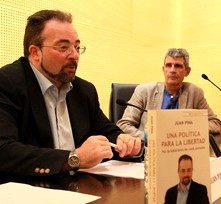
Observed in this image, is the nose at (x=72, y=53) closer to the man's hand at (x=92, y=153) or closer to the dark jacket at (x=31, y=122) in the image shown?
the dark jacket at (x=31, y=122)

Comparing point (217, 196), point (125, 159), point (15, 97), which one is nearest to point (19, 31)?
point (15, 97)

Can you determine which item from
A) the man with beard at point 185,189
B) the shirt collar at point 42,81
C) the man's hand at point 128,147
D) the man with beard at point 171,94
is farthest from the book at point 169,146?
the man with beard at point 171,94

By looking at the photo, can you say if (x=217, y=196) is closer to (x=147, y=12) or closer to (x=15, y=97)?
(x=15, y=97)

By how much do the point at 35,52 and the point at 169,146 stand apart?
1.20 meters

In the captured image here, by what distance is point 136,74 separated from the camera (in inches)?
153

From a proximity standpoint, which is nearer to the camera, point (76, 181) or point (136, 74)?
point (76, 181)

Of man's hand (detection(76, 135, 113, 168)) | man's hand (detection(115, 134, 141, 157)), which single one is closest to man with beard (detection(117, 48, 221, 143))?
man's hand (detection(115, 134, 141, 157))

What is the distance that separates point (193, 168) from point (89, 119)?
3.51 ft

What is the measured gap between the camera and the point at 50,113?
1460 mm

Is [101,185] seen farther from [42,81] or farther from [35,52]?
[35,52]

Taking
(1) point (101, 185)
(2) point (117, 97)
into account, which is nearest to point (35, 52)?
(1) point (101, 185)

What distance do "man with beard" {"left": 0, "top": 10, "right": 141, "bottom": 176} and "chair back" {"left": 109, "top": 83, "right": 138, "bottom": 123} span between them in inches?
29.8

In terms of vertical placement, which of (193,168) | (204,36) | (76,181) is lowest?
(76,181)

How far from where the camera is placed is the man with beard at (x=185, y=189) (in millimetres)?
595
